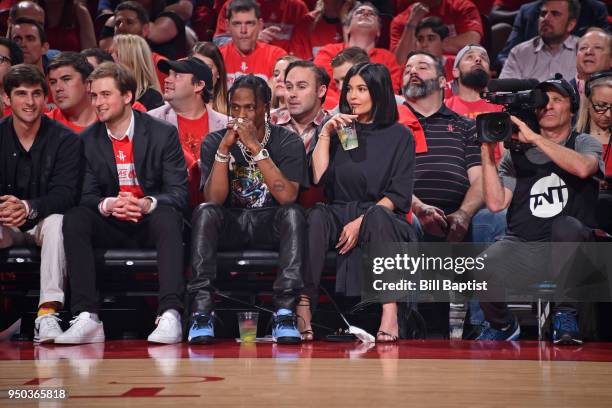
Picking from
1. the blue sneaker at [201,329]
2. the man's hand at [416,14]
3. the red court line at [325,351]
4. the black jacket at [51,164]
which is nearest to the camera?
the red court line at [325,351]

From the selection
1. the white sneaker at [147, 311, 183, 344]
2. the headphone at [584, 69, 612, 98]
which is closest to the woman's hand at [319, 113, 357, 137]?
the white sneaker at [147, 311, 183, 344]

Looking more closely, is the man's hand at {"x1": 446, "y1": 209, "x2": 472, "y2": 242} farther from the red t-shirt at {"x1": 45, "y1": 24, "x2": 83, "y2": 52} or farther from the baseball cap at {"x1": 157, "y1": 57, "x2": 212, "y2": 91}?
the red t-shirt at {"x1": 45, "y1": 24, "x2": 83, "y2": 52}

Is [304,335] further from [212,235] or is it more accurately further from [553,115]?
[553,115]

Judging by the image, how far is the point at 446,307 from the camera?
15.1 feet

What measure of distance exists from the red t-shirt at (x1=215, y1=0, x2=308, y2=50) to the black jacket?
245 centimetres

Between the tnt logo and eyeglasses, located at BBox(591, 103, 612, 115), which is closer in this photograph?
the tnt logo

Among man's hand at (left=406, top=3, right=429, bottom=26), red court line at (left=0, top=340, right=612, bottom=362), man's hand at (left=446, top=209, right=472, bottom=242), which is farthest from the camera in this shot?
man's hand at (left=406, top=3, right=429, bottom=26)

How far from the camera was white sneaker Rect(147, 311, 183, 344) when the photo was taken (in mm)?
4176

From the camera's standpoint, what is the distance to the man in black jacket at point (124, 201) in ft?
14.1

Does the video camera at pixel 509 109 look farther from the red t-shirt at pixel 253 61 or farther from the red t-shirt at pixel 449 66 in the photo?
the red t-shirt at pixel 253 61

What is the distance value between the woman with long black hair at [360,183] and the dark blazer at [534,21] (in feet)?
8.01

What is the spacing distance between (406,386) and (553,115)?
2.24m

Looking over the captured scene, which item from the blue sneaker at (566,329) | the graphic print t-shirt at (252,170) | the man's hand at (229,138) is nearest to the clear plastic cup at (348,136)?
the graphic print t-shirt at (252,170)

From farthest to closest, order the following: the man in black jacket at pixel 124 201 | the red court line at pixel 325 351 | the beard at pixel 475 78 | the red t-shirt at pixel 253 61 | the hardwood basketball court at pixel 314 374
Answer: the red t-shirt at pixel 253 61 → the beard at pixel 475 78 → the man in black jacket at pixel 124 201 → the red court line at pixel 325 351 → the hardwood basketball court at pixel 314 374
